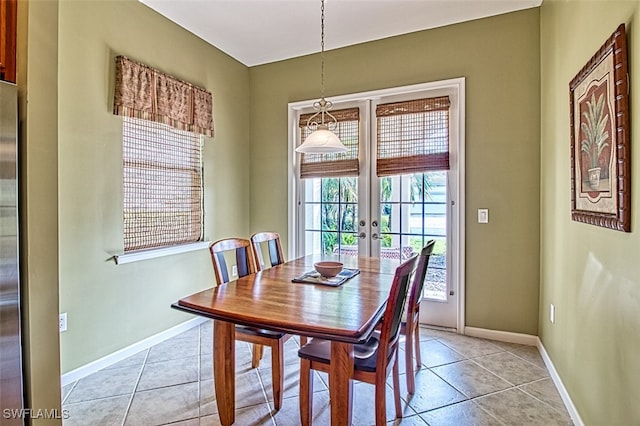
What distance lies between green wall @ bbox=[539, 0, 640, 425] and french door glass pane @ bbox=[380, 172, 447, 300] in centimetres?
82

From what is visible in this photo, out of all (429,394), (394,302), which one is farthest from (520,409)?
(394,302)

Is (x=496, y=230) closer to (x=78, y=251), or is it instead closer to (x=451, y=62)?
(x=451, y=62)

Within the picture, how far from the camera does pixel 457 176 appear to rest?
3.22 m

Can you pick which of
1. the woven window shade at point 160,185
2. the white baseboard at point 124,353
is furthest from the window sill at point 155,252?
the white baseboard at point 124,353

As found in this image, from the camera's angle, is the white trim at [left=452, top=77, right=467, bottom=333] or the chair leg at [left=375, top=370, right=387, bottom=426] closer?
the chair leg at [left=375, top=370, right=387, bottom=426]

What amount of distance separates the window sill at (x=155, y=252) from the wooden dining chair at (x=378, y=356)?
1.76m

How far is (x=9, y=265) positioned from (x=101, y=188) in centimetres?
143

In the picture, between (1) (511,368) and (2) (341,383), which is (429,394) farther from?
(2) (341,383)

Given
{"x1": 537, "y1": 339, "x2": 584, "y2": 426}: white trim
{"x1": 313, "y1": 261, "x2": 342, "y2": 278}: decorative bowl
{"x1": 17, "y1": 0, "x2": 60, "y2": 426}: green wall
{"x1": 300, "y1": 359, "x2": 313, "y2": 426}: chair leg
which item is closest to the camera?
{"x1": 17, "y1": 0, "x2": 60, "y2": 426}: green wall

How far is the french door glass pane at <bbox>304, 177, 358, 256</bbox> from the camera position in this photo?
12.2ft

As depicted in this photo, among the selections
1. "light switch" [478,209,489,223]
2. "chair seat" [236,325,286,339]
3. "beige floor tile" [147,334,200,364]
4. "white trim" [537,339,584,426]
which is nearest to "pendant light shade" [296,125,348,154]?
"chair seat" [236,325,286,339]

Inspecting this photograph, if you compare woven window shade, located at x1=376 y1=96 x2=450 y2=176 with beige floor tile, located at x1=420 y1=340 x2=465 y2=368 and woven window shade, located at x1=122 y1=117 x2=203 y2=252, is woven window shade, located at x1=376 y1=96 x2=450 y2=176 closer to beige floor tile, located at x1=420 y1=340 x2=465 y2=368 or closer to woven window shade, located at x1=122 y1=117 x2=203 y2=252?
beige floor tile, located at x1=420 y1=340 x2=465 y2=368

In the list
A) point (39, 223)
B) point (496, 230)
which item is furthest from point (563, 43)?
point (39, 223)

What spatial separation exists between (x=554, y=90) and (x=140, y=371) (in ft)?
11.8
